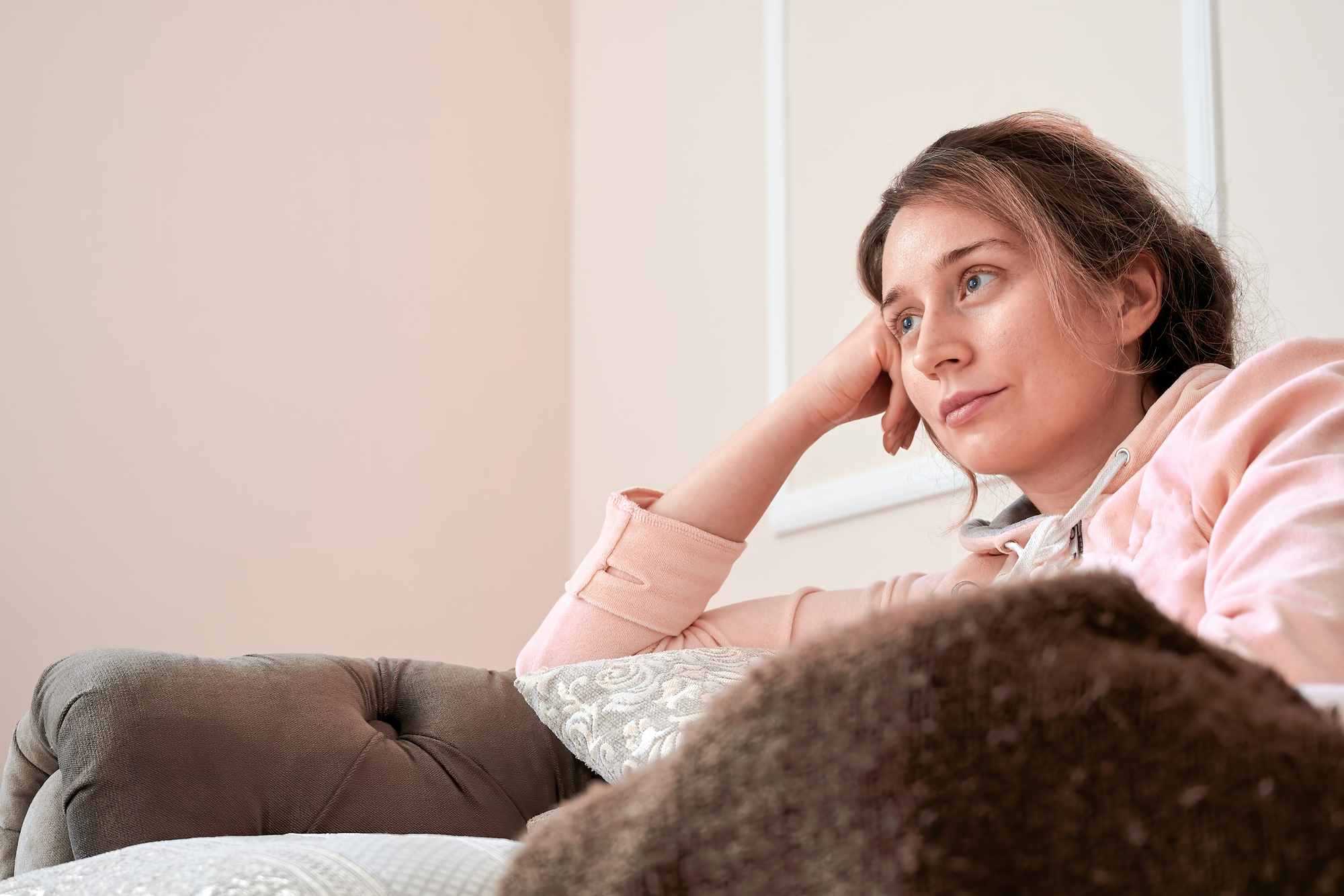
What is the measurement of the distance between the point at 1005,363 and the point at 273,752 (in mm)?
844

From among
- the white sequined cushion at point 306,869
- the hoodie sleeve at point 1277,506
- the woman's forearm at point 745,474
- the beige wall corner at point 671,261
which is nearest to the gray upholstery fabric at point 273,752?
the woman's forearm at point 745,474

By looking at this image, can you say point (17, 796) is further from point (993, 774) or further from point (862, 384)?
point (993, 774)

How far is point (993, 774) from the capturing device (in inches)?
12.7

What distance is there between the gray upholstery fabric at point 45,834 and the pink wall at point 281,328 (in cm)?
139

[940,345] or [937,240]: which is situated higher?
[937,240]

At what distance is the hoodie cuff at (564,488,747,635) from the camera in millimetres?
→ 1519

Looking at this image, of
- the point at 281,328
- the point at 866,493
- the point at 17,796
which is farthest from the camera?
the point at 281,328

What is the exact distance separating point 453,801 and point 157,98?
216 cm

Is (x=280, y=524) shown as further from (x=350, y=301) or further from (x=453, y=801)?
(x=453, y=801)

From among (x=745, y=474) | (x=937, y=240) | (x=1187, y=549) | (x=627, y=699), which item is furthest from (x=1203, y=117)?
(x=627, y=699)

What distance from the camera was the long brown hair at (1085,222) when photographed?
4.10 ft

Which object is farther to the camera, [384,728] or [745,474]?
[745,474]

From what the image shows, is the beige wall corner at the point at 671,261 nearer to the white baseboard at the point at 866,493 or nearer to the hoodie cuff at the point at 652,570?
the white baseboard at the point at 866,493

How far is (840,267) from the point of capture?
7.91ft
